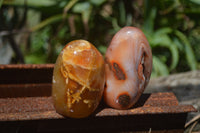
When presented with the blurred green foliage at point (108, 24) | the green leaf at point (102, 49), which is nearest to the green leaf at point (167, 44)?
the blurred green foliage at point (108, 24)

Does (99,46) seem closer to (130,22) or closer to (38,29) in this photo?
(130,22)

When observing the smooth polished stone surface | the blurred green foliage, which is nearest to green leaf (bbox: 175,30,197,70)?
the blurred green foliage

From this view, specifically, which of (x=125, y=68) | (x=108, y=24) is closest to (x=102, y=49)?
(x=108, y=24)

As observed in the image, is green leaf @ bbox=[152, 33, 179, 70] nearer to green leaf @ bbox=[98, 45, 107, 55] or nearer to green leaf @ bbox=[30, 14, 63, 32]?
green leaf @ bbox=[98, 45, 107, 55]

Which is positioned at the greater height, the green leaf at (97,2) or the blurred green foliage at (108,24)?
the green leaf at (97,2)

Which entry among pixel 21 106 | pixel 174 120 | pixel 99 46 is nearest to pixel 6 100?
pixel 21 106

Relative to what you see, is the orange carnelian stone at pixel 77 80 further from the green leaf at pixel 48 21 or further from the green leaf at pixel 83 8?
the green leaf at pixel 48 21
